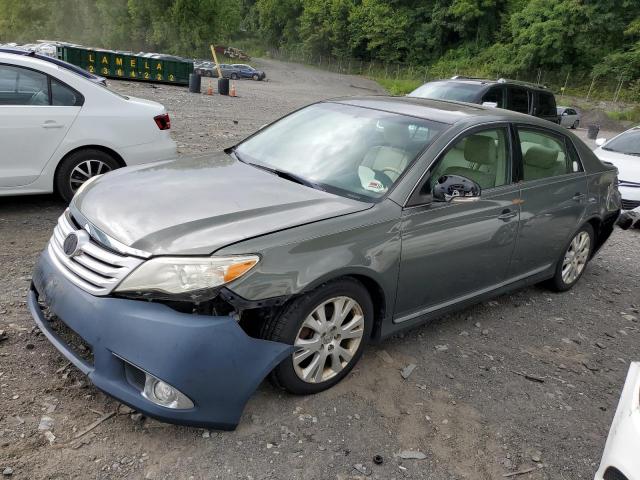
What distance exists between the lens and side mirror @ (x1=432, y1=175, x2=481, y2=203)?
341 cm

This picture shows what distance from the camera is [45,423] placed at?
8.89 ft

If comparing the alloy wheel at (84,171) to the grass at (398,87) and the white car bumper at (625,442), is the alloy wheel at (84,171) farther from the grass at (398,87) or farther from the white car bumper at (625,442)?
the grass at (398,87)

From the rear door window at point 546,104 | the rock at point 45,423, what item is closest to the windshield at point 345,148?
the rock at point 45,423

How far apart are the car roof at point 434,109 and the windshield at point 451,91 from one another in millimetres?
6142

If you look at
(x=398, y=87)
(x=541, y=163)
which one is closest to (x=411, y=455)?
(x=541, y=163)

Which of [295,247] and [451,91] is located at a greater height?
[451,91]

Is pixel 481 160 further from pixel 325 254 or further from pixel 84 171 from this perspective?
pixel 84 171

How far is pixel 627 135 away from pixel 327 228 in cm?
857

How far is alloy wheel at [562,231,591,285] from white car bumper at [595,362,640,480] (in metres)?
2.87

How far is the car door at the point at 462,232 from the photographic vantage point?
3396 millimetres

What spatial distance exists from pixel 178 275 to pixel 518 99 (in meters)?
10.2

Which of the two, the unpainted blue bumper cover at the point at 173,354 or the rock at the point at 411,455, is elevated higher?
the unpainted blue bumper cover at the point at 173,354

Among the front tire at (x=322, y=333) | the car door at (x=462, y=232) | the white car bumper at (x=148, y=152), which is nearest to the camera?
the front tire at (x=322, y=333)

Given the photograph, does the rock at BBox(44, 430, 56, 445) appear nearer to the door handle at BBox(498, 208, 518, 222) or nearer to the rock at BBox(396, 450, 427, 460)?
the rock at BBox(396, 450, 427, 460)
